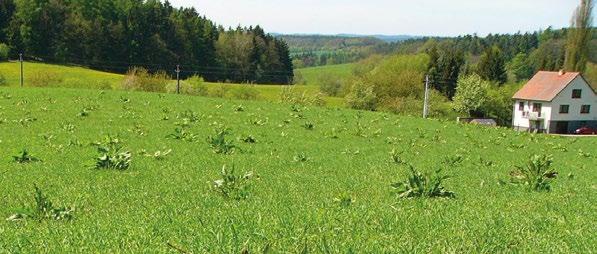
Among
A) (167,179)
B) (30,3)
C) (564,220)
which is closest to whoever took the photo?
(564,220)

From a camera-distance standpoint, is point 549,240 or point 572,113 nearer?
point 549,240

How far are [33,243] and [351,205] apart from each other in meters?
4.40

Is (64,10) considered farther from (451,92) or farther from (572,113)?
(572,113)

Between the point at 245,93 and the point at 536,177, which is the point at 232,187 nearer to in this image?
the point at 536,177

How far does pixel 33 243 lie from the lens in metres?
5.64

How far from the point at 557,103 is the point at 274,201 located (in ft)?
310

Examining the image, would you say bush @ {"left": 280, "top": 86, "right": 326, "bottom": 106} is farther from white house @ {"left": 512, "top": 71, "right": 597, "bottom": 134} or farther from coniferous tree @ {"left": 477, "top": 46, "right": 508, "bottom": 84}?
coniferous tree @ {"left": 477, "top": 46, "right": 508, "bottom": 84}

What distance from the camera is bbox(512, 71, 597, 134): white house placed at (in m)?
90.9

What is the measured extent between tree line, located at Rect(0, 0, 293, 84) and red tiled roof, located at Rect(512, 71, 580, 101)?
245 ft

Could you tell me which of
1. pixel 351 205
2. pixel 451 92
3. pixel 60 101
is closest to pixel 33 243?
pixel 351 205

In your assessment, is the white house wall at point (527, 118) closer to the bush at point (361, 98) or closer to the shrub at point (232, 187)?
the bush at point (361, 98)

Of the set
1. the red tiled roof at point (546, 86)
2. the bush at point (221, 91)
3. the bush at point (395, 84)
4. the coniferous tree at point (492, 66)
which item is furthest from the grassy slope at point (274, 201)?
the coniferous tree at point (492, 66)

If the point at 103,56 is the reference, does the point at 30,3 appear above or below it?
above

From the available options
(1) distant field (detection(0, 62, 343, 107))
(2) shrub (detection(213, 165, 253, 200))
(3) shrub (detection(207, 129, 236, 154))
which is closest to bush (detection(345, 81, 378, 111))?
(1) distant field (detection(0, 62, 343, 107))
